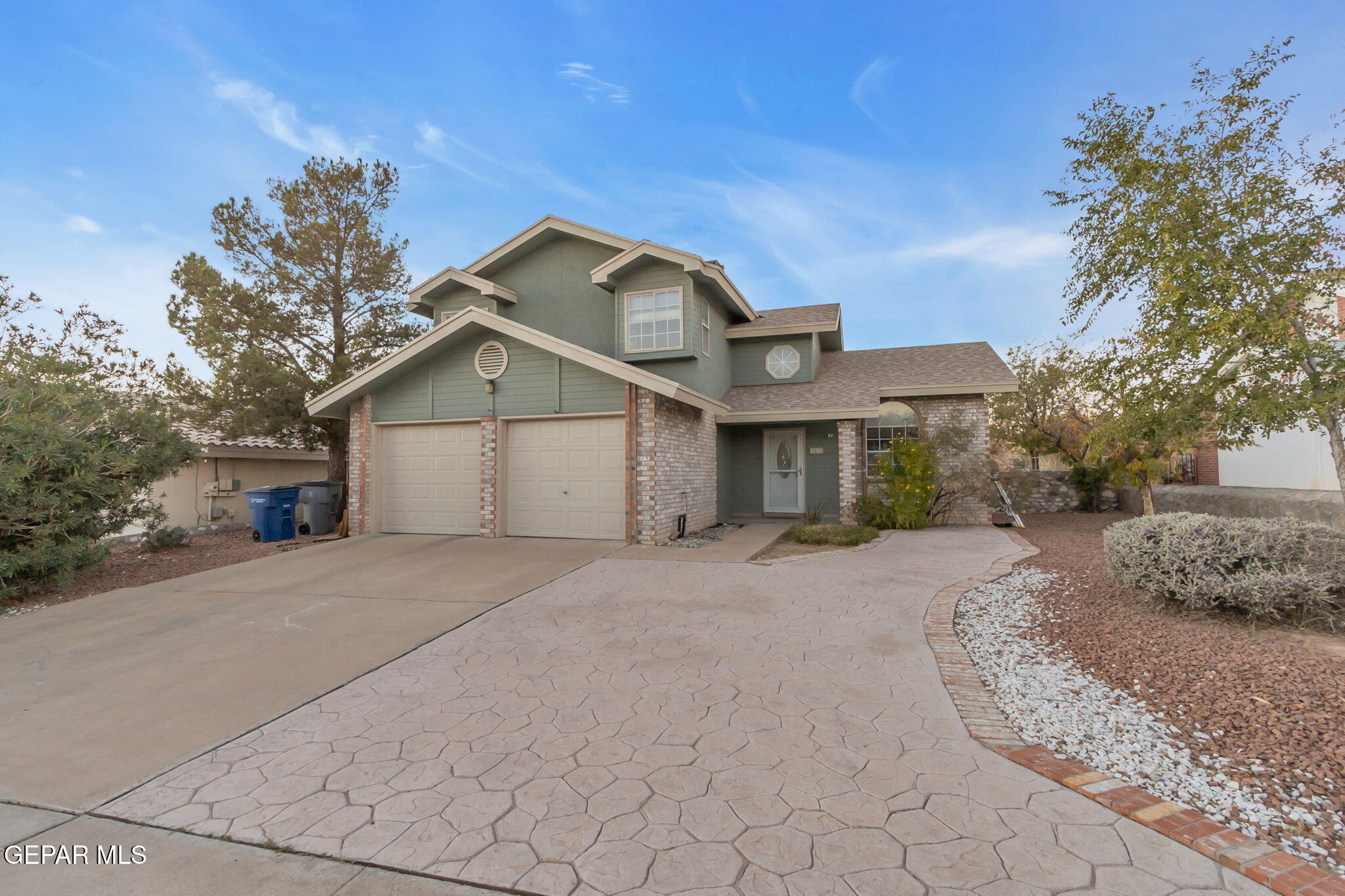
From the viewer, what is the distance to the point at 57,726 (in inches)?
140

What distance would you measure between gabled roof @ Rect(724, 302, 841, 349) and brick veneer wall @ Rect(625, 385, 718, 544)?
4.07 metres

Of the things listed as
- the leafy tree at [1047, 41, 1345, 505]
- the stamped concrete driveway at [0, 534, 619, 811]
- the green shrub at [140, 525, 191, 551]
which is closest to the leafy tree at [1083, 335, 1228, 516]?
the leafy tree at [1047, 41, 1345, 505]

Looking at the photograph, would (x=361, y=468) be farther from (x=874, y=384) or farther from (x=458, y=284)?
(x=874, y=384)

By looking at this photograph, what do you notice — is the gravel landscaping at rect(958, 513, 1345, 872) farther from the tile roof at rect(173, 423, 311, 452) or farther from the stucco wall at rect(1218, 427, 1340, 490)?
the tile roof at rect(173, 423, 311, 452)

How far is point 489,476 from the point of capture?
35.0 feet

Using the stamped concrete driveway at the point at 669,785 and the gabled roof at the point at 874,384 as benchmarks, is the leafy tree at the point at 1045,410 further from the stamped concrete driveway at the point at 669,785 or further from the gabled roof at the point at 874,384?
the stamped concrete driveway at the point at 669,785

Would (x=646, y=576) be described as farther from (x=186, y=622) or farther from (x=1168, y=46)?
(x=1168, y=46)

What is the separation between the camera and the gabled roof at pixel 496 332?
9.58 meters

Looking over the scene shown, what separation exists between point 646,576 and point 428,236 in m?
12.6

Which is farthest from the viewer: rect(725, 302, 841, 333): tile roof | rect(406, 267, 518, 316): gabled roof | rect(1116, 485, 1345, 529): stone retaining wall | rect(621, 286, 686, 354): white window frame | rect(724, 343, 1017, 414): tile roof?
rect(725, 302, 841, 333): tile roof

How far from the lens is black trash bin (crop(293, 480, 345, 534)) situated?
12367 millimetres

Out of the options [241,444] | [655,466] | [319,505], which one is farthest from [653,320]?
[241,444]

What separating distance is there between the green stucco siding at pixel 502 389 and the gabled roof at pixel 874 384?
3613 mm

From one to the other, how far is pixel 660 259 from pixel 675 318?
49.6 inches
